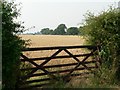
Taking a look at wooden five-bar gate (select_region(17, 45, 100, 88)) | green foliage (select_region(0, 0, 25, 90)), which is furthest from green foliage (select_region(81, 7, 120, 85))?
green foliage (select_region(0, 0, 25, 90))

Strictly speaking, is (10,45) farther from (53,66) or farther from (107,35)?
(107,35)

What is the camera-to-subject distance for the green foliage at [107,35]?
11781mm

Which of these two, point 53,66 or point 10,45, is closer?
point 10,45

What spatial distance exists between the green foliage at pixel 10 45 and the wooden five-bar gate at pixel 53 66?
2.40 ft

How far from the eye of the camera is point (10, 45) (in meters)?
8.59

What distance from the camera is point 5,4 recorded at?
8797 mm

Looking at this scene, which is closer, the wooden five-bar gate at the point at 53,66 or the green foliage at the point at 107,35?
the wooden five-bar gate at the point at 53,66

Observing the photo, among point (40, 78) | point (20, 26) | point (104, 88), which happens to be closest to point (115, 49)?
point (104, 88)

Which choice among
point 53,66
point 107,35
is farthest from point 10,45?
point 107,35

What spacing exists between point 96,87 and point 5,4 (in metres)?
4.05

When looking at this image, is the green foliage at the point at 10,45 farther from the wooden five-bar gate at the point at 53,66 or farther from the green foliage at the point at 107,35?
the green foliage at the point at 107,35

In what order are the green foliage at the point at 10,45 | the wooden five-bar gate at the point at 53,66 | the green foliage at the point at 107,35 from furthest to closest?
the green foliage at the point at 107,35
the wooden five-bar gate at the point at 53,66
the green foliage at the point at 10,45

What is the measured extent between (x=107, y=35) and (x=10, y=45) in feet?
15.2

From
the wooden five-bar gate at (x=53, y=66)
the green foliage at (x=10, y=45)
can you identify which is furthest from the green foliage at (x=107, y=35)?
the green foliage at (x=10, y=45)
